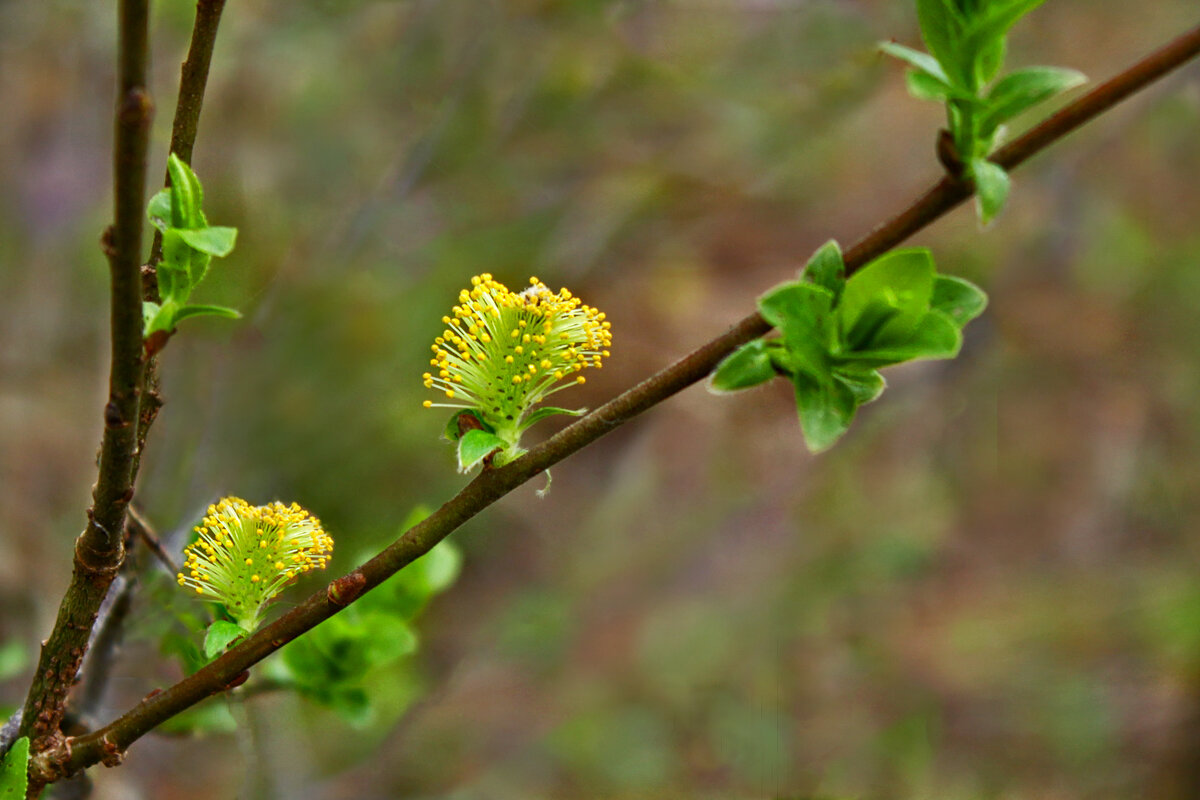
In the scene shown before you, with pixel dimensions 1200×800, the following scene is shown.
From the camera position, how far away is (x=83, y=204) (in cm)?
221

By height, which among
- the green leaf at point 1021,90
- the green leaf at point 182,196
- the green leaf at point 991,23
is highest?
the green leaf at point 991,23

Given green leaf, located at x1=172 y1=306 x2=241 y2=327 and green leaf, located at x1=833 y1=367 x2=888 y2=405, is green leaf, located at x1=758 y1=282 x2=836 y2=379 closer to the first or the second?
green leaf, located at x1=833 y1=367 x2=888 y2=405

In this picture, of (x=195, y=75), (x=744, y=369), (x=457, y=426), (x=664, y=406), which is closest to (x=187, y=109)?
(x=195, y=75)

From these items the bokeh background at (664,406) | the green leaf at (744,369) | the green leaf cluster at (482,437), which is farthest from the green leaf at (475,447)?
the bokeh background at (664,406)

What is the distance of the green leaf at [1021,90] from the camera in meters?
0.54

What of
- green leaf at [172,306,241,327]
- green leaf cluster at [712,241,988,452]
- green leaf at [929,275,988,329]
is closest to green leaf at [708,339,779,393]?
green leaf cluster at [712,241,988,452]

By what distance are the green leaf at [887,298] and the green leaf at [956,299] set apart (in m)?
0.05

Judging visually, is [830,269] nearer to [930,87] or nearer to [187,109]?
[930,87]

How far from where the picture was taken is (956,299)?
1.96ft

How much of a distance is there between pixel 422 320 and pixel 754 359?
67.1 inches

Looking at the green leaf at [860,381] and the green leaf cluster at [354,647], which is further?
the green leaf cluster at [354,647]

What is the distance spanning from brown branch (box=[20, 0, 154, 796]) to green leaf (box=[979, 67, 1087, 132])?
41 cm

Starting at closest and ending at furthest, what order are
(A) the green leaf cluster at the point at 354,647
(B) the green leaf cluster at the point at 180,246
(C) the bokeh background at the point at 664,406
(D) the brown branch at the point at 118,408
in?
(D) the brown branch at the point at 118,408 < (B) the green leaf cluster at the point at 180,246 < (A) the green leaf cluster at the point at 354,647 < (C) the bokeh background at the point at 664,406

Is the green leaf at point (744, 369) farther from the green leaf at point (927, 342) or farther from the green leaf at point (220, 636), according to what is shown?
the green leaf at point (220, 636)
